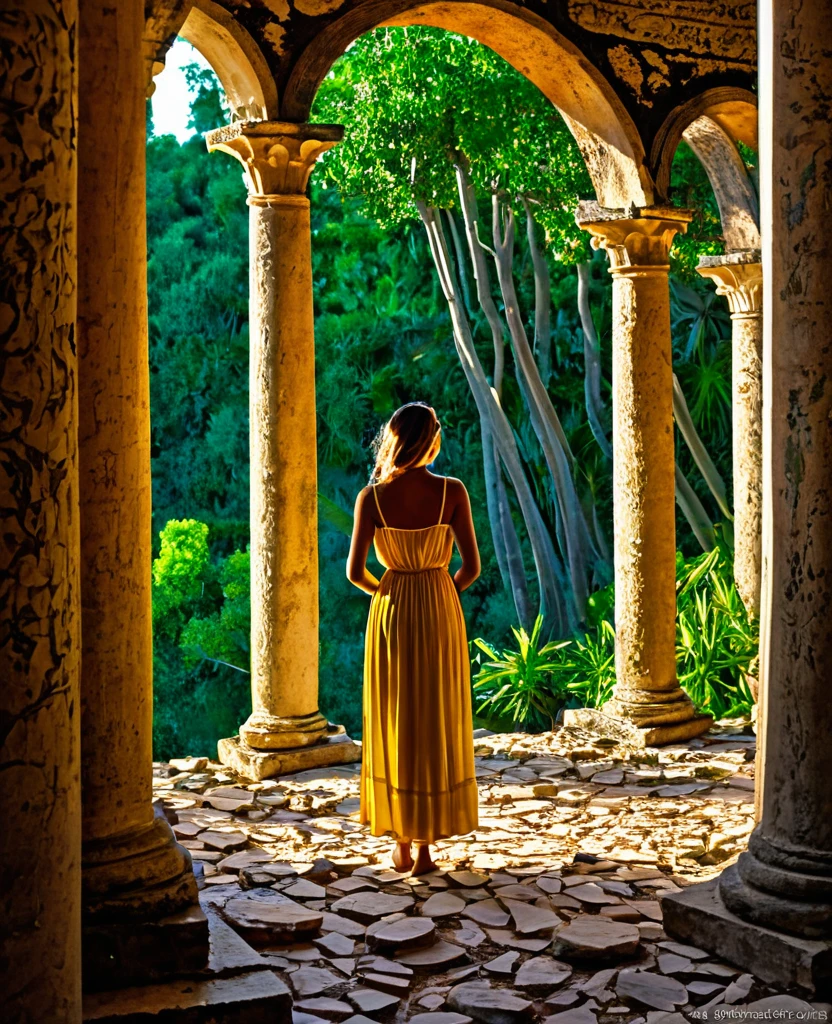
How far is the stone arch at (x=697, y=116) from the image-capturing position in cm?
862

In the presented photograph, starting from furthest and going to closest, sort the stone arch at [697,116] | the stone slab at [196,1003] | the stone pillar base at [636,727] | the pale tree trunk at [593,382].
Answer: the pale tree trunk at [593,382] < the stone arch at [697,116] < the stone pillar base at [636,727] < the stone slab at [196,1003]

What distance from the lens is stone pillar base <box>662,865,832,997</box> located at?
13.0 ft

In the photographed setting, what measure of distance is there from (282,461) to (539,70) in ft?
10.9

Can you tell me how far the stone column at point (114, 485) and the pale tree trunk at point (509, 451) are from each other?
11904 millimetres

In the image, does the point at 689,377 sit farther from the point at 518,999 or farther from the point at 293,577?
the point at 518,999

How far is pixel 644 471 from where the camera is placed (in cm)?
845

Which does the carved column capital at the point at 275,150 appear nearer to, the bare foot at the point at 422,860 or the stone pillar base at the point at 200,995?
the bare foot at the point at 422,860

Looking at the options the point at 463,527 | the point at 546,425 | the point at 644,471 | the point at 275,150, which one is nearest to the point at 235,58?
the point at 275,150

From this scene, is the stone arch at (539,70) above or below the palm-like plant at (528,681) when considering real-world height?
above

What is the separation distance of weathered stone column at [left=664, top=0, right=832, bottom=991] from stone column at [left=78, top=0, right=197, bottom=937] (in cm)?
195

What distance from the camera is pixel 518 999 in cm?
418

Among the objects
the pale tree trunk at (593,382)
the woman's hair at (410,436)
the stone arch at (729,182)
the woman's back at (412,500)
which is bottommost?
the woman's back at (412,500)

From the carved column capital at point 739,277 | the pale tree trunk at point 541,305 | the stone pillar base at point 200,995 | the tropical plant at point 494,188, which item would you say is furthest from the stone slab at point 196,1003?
the pale tree trunk at point 541,305

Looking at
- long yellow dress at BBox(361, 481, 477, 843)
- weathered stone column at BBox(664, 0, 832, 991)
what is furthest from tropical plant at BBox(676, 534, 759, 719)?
weathered stone column at BBox(664, 0, 832, 991)
